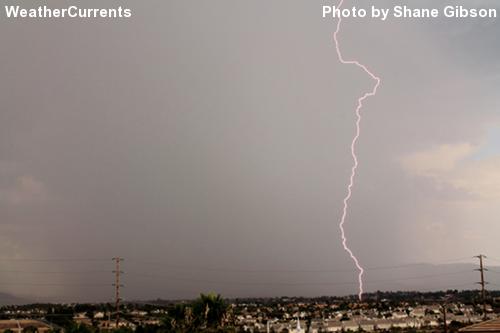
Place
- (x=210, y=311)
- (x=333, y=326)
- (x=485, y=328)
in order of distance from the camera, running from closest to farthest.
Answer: (x=485, y=328) → (x=210, y=311) → (x=333, y=326)

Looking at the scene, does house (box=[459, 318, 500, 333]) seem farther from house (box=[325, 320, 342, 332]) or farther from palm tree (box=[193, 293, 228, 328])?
house (box=[325, 320, 342, 332])

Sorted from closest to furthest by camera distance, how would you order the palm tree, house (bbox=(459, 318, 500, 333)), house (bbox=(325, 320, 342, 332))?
house (bbox=(459, 318, 500, 333))
the palm tree
house (bbox=(325, 320, 342, 332))

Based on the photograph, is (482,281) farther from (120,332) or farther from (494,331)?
(120,332)

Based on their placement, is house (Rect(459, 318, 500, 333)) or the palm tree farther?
the palm tree

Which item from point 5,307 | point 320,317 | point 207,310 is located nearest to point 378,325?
point 320,317

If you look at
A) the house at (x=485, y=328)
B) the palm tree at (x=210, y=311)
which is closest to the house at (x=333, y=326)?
the palm tree at (x=210, y=311)

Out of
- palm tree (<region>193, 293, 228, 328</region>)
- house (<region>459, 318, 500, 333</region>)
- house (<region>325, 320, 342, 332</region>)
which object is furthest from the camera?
house (<region>325, 320, 342, 332</region>)

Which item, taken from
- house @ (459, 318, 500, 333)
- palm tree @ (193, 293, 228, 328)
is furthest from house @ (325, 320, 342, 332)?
house @ (459, 318, 500, 333)

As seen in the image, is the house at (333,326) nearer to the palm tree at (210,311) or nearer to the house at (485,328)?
the palm tree at (210,311)

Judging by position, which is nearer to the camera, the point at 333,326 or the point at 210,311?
the point at 210,311

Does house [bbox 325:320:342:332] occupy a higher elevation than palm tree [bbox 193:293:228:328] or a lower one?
lower

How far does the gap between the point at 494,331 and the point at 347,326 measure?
117ft

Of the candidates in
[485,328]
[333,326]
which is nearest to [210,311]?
Answer: [485,328]

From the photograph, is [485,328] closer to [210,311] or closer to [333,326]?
[210,311]
